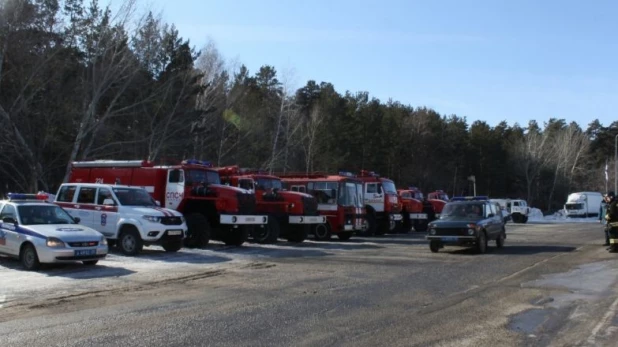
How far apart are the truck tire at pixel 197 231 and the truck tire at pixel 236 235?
4.30 feet

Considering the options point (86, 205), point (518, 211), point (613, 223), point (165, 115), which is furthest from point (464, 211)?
point (518, 211)

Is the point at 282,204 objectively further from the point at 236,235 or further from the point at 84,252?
the point at 84,252

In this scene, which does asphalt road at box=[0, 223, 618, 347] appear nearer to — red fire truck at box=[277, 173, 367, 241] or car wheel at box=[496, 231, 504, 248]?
car wheel at box=[496, 231, 504, 248]

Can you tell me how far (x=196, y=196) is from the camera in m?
21.5

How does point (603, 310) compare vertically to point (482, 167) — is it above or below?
below

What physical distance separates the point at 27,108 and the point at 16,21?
18.5ft

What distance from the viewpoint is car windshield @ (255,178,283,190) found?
2516 centimetres

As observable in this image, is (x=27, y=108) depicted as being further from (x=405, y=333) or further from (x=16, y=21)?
(x=405, y=333)

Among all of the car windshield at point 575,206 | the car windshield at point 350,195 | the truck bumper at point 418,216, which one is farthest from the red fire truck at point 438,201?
the car windshield at point 575,206

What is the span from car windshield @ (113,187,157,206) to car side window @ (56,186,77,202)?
5.30 feet

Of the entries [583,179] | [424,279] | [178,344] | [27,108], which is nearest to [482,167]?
[583,179]

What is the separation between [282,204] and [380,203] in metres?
7.91

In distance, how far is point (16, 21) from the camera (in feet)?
112

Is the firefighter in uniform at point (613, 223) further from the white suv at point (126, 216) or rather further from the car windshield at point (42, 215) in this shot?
the car windshield at point (42, 215)
